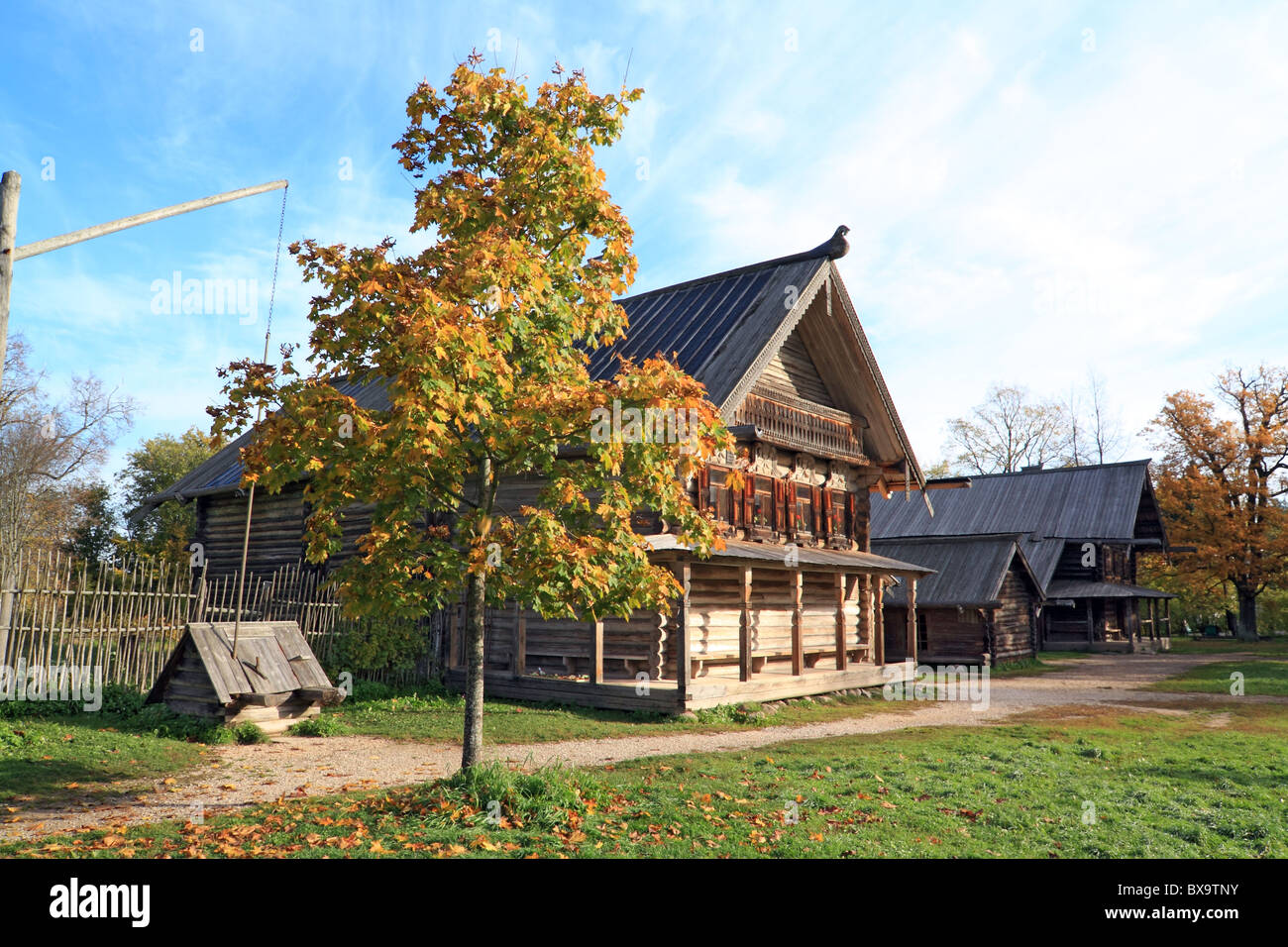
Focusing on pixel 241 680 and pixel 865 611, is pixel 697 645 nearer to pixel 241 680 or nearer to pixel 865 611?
pixel 865 611

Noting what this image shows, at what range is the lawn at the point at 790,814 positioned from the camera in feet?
23.1

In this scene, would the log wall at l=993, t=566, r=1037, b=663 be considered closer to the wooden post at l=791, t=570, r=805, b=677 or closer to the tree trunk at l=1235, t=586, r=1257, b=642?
the wooden post at l=791, t=570, r=805, b=677

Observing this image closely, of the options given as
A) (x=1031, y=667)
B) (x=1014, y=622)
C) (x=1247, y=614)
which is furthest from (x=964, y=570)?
(x=1247, y=614)

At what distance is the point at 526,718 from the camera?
15750 mm

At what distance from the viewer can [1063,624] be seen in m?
43.6

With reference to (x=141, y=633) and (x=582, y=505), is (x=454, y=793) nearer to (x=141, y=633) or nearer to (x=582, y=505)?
(x=582, y=505)

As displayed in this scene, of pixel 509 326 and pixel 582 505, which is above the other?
pixel 509 326

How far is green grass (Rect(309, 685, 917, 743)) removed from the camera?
46.9 ft

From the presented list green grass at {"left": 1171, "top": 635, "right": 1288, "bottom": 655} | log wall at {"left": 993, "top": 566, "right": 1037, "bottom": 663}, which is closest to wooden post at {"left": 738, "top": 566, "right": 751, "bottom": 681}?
log wall at {"left": 993, "top": 566, "right": 1037, "bottom": 663}

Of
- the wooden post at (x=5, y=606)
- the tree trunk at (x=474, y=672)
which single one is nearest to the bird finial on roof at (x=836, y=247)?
the tree trunk at (x=474, y=672)

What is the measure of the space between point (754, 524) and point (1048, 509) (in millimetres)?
30720

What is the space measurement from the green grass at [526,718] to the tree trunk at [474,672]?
4.91 meters
